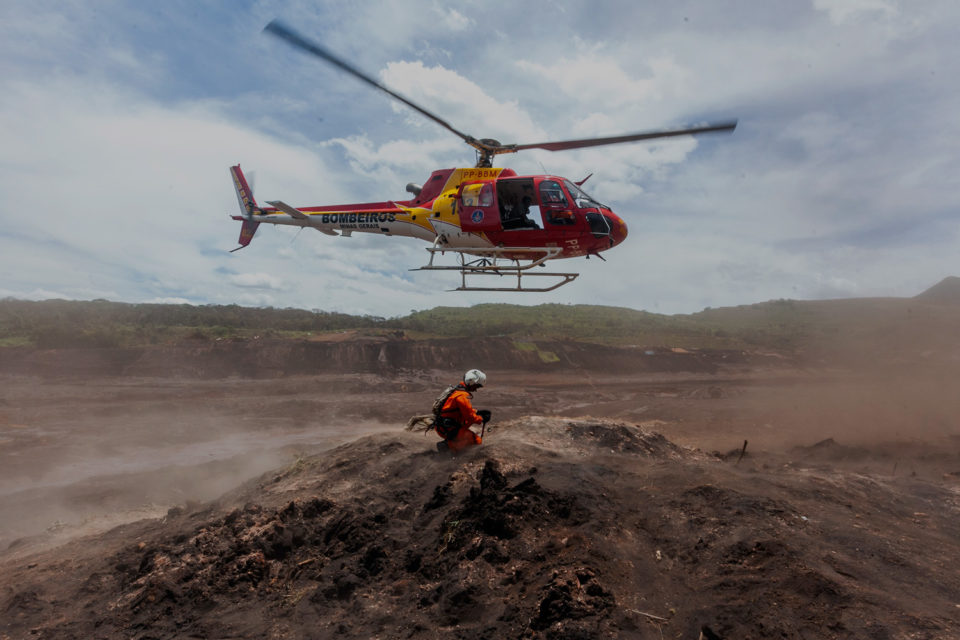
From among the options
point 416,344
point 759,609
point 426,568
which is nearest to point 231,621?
point 426,568

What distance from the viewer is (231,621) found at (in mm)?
5121

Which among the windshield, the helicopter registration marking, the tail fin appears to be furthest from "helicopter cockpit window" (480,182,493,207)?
the tail fin

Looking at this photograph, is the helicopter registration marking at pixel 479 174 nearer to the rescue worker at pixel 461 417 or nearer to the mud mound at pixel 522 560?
the rescue worker at pixel 461 417

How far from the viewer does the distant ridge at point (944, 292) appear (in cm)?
5478

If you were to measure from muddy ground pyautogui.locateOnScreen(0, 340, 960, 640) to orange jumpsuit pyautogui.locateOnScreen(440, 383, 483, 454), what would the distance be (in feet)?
0.92

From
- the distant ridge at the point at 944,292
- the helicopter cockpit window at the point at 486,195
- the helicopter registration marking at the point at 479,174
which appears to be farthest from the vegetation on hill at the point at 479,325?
the helicopter cockpit window at the point at 486,195

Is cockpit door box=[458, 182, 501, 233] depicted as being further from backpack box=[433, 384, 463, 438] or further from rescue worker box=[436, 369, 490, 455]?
backpack box=[433, 384, 463, 438]

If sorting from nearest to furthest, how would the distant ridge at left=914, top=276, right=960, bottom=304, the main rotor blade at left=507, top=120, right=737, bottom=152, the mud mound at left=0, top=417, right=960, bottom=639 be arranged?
1. the mud mound at left=0, top=417, right=960, bottom=639
2. the main rotor blade at left=507, top=120, right=737, bottom=152
3. the distant ridge at left=914, top=276, right=960, bottom=304

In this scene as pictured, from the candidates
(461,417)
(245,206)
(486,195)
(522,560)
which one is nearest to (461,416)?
(461,417)

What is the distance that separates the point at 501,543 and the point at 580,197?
24.0ft

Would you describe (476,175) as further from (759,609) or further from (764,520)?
(759,609)

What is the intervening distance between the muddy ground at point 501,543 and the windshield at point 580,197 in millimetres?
4433

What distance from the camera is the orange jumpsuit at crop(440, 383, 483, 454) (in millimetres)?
7336

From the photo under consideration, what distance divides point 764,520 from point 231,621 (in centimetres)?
571
